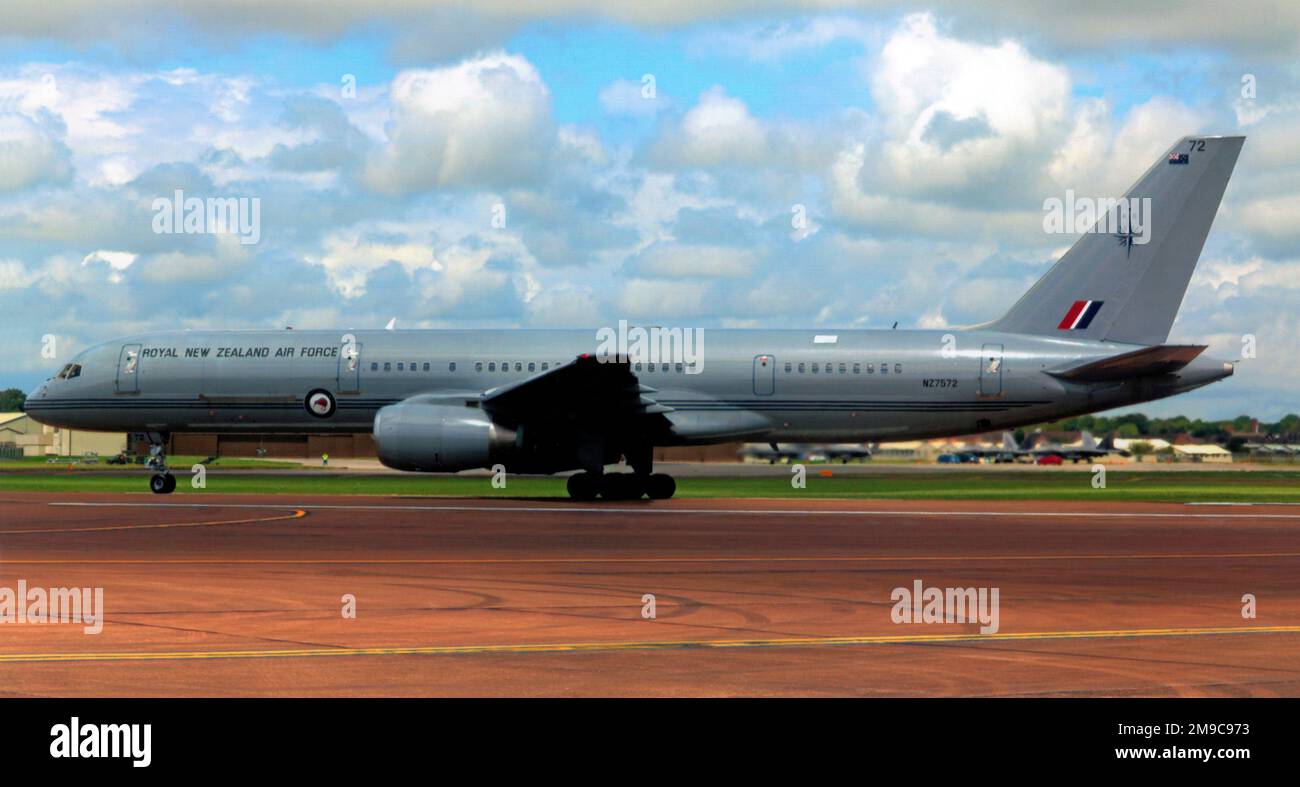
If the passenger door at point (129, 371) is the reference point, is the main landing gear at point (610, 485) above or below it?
below

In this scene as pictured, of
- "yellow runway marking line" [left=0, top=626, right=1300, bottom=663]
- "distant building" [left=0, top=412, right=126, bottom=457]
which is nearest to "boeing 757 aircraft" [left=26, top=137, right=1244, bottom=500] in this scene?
"yellow runway marking line" [left=0, top=626, right=1300, bottom=663]

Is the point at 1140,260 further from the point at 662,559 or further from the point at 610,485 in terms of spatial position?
the point at 662,559

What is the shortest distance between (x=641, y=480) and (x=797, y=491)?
6.69 metres

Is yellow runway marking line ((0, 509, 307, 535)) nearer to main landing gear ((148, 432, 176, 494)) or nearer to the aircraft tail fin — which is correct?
main landing gear ((148, 432, 176, 494))

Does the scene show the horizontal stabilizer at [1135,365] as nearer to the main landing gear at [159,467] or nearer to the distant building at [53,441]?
the main landing gear at [159,467]

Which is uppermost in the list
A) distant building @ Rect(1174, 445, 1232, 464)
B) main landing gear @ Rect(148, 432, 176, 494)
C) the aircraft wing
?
the aircraft wing

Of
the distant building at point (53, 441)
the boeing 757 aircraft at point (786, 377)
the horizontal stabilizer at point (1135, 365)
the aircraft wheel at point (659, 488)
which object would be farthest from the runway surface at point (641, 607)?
the distant building at point (53, 441)

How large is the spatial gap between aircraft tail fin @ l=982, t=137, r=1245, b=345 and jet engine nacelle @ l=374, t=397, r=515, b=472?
12.5m

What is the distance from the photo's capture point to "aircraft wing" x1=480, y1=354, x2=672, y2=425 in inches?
1128

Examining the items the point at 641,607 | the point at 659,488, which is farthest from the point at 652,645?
the point at 659,488

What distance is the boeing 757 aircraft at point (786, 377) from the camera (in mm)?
29750

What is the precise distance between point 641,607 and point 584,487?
61.8ft

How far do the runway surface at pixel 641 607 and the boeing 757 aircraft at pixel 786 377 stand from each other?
5.08m
